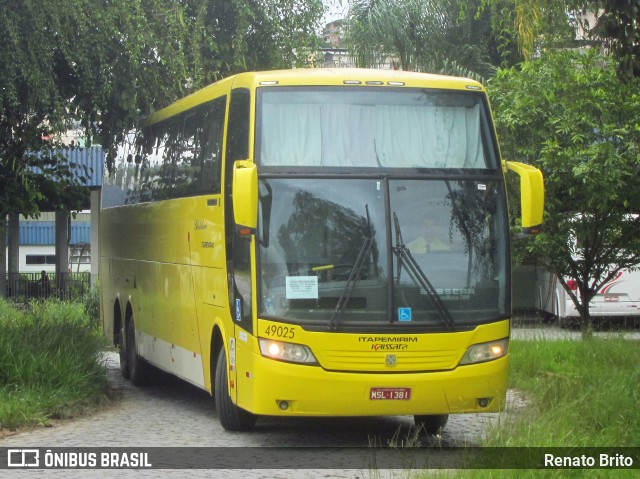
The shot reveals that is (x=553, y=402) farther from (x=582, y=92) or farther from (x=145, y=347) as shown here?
(x=582, y=92)

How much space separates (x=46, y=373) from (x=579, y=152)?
30.1 ft

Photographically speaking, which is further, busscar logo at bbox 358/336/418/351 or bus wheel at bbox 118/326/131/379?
bus wheel at bbox 118/326/131/379

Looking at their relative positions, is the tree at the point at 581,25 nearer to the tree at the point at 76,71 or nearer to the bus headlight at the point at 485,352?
the bus headlight at the point at 485,352

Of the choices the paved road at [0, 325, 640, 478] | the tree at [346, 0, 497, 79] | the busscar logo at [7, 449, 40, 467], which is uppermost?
the tree at [346, 0, 497, 79]

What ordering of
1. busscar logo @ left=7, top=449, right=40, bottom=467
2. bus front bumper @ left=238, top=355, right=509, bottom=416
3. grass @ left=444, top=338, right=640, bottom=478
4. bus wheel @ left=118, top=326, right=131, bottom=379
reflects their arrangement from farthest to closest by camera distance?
bus wheel @ left=118, top=326, right=131, bottom=379 → bus front bumper @ left=238, top=355, right=509, bottom=416 → busscar logo @ left=7, top=449, right=40, bottom=467 → grass @ left=444, top=338, right=640, bottom=478

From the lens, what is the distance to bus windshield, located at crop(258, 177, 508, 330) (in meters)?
10.3

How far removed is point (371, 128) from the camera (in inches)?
430

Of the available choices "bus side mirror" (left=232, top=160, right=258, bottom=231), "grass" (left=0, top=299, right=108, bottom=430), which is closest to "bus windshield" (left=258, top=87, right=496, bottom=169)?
"bus side mirror" (left=232, top=160, right=258, bottom=231)

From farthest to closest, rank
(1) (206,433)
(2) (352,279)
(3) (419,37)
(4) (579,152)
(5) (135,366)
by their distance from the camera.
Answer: (3) (419,37) < (4) (579,152) < (5) (135,366) < (1) (206,433) < (2) (352,279)

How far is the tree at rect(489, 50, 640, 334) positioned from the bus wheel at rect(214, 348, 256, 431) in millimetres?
7679

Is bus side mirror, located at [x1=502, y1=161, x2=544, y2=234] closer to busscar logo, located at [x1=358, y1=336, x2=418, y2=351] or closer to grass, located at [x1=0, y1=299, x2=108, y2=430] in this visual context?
busscar logo, located at [x1=358, y1=336, x2=418, y2=351]

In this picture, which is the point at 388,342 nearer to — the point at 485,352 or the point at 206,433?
the point at 485,352

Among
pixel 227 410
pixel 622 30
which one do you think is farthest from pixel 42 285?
pixel 622 30

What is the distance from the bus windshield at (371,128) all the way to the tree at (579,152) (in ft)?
22.5
